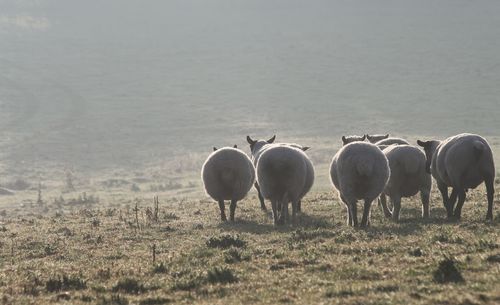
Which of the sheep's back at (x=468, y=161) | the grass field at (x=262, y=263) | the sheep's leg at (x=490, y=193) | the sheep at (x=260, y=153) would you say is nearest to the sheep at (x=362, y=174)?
the grass field at (x=262, y=263)

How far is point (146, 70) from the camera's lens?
12988 centimetres

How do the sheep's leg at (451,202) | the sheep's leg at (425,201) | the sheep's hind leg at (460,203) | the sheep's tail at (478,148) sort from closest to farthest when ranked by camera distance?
the sheep's tail at (478,148)
the sheep's hind leg at (460,203)
the sheep's leg at (451,202)
the sheep's leg at (425,201)

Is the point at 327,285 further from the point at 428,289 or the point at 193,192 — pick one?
the point at 193,192

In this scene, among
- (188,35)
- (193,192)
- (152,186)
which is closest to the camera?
(193,192)

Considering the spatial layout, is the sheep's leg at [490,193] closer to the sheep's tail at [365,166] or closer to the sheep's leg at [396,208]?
the sheep's leg at [396,208]

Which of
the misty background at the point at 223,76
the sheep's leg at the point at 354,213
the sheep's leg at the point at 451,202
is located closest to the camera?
the sheep's leg at the point at 354,213

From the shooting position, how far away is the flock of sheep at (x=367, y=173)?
1758 centimetres

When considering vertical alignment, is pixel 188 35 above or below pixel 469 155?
above

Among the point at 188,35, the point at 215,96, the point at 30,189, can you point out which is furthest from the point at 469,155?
the point at 188,35

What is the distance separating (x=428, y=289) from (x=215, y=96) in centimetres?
10489

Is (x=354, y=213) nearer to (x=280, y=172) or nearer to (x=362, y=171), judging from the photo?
(x=362, y=171)

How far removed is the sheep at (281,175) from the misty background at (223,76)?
43462 mm

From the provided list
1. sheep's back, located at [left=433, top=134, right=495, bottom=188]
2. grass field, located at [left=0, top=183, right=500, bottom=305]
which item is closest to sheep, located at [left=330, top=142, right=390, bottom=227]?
grass field, located at [left=0, top=183, right=500, bottom=305]

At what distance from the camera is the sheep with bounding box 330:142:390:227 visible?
17578 mm
